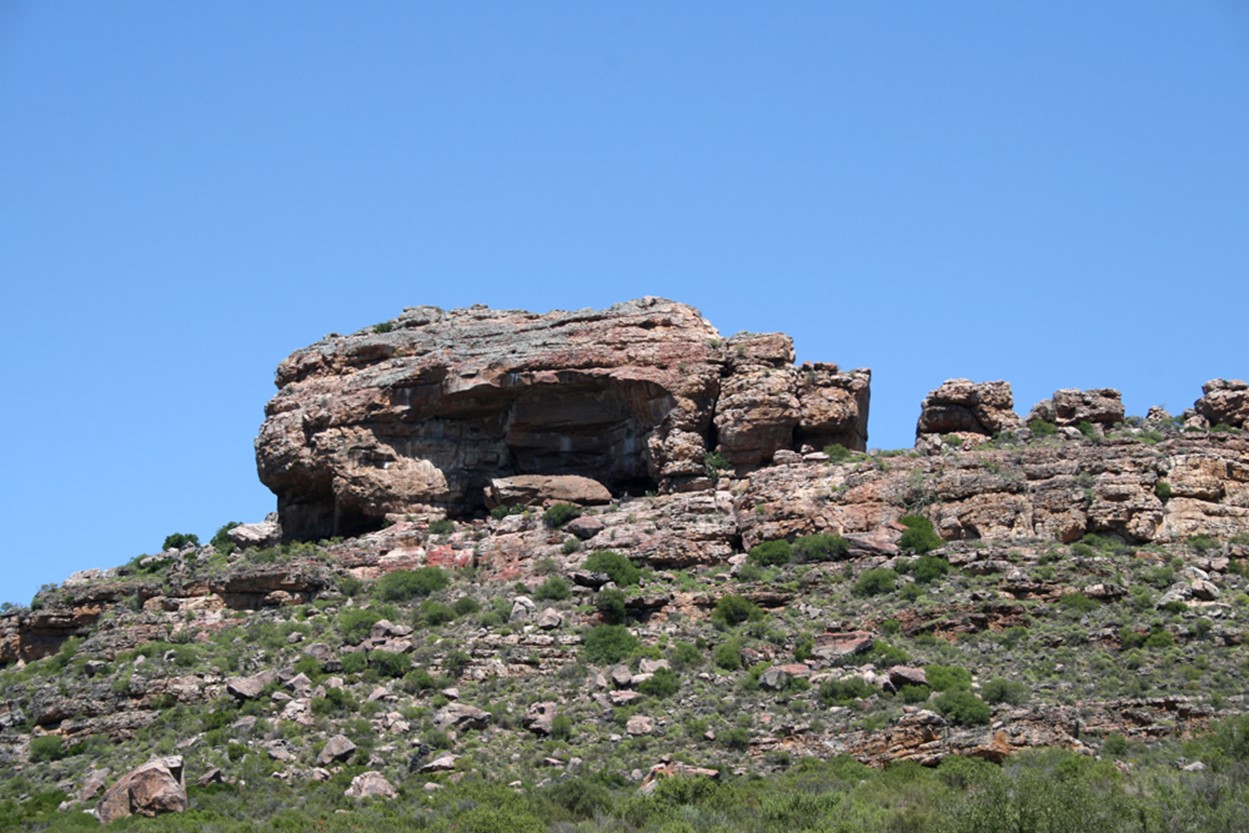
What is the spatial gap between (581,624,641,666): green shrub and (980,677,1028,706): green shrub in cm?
1100

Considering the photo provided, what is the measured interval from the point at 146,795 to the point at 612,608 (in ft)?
52.3

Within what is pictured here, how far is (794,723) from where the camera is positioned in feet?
167

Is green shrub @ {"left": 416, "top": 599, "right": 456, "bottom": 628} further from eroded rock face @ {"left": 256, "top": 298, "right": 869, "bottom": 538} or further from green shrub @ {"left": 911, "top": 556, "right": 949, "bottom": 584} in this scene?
green shrub @ {"left": 911, "top": 556, "right": 949, "bottom": 584}

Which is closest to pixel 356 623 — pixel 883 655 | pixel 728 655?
pixel 728 655

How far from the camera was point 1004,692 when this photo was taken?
50.5 metres

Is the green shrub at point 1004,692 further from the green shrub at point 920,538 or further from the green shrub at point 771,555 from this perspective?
the green shrub at point 771,555

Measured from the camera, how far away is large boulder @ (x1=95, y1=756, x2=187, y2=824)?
48750mm

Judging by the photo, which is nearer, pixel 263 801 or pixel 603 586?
pixel 263 801

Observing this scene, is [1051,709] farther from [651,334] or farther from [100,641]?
[100,641]

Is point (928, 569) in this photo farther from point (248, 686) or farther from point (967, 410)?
point (248, 686)

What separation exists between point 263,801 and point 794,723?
13.6 m

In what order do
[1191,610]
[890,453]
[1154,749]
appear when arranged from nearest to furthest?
[1154,749] < [1191,610] < [890,453]

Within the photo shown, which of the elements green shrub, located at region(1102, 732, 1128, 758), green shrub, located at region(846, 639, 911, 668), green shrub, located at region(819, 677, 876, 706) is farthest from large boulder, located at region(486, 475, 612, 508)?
green shrub, located at region(1102, 732, 1128, 758)

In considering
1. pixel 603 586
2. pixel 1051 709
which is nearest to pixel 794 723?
pixel 1051 709
